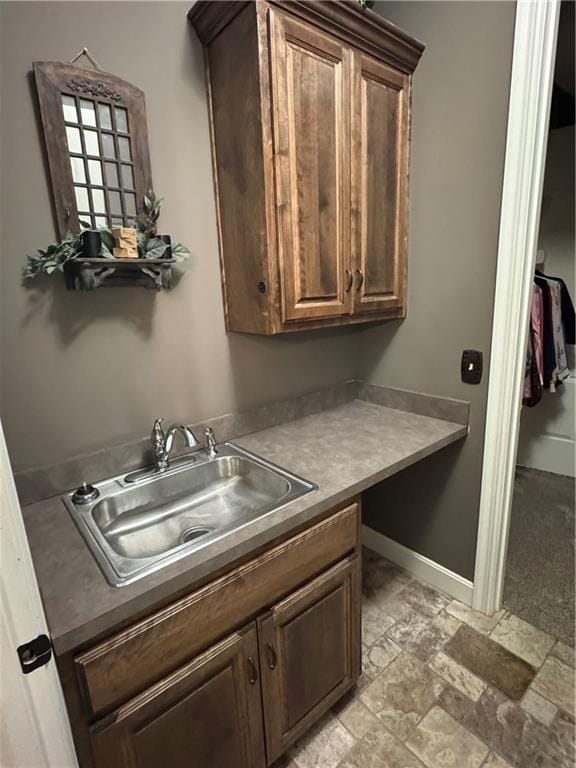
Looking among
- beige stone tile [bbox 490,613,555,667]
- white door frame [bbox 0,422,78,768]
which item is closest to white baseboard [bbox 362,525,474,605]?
beige stone tile [bbox 490,613,555,667]

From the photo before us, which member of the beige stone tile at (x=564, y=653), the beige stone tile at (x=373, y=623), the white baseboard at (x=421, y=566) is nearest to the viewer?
the beige stone tile at (x=564, y=653)

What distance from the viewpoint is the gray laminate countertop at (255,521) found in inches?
29.1

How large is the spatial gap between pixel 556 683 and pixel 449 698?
398 millimetres

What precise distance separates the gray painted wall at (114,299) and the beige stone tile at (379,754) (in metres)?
1.18

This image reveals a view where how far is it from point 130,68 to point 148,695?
1628mm

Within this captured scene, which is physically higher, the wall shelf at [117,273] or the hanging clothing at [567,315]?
the wall shelf at [117,273]

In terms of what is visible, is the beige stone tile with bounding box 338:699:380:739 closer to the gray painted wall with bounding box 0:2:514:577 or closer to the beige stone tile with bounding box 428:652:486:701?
the beige stone tile with bounding box 428:652:486:701

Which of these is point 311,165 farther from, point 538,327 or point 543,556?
point 543,556

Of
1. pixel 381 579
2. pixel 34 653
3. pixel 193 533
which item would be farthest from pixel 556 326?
pixel 34 653

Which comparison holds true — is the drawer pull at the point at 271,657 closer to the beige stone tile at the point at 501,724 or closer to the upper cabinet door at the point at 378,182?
the beige stone tile at the point at 501,724

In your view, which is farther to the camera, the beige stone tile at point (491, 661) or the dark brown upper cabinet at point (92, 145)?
the beige stone tile at point (491, 661)

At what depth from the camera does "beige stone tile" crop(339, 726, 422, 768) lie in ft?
3.93

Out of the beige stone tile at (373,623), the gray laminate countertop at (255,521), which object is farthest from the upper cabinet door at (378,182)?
the beige stone tile at (373,623)

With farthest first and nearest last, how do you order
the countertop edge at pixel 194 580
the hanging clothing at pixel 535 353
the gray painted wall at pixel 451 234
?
1. the hanging clothing at pixel 535 353
2. the gray painted wall at pixel 451 234
3. the countertop edge at pixel 194 580
